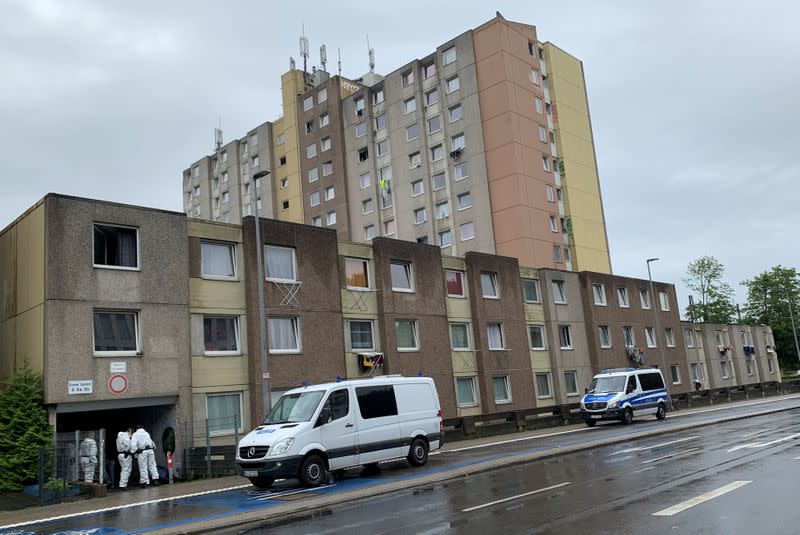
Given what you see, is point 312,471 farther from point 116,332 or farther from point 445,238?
point 445,238

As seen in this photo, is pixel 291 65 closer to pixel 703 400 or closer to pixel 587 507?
pixel 703 400

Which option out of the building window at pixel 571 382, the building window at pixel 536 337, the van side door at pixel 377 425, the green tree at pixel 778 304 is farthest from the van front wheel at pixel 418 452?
the green tree at pixel 778 304

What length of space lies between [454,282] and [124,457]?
1852 centimetres

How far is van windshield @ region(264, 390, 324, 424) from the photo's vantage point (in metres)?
16.3

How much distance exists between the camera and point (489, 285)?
36094mm

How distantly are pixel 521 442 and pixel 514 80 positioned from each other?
116ft

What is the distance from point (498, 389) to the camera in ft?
114

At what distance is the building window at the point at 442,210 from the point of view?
56.1m

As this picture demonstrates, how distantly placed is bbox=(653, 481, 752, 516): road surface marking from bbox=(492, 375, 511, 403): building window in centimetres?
2259

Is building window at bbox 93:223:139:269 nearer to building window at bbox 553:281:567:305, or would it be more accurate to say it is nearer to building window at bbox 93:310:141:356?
building window at bbox 93:310:141:356

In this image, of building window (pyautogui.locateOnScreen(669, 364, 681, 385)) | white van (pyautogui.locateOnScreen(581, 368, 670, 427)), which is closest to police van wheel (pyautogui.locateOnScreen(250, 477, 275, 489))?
white van (pyautogui.locateOnScreen(581, 368, 670, 427))

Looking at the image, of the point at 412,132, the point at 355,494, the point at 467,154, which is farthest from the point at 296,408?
the point at 412,132

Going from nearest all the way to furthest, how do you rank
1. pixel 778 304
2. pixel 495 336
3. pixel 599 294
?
pixel 495 336, pixel 599 294, pixel 778 304

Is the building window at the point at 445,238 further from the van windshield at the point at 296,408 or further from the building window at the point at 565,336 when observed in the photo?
the van windshield at the point at 296,408
